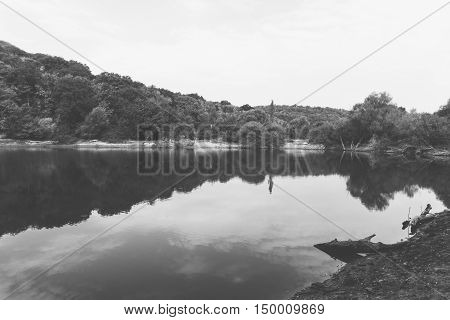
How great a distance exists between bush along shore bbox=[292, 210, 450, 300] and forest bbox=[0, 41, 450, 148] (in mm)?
97171

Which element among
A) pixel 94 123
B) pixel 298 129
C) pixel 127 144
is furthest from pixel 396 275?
pixel 298 129

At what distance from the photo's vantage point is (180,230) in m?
22.2

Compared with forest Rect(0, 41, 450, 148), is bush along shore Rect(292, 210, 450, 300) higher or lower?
lower

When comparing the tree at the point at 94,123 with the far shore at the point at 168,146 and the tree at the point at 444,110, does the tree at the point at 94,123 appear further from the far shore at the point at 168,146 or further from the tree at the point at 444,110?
the tree at the point at 444,110

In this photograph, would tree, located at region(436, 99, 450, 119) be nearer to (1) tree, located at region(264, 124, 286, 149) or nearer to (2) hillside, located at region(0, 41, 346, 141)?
(1) tree, located at region(264, 124, 286, 149)

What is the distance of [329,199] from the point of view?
34.2 metres

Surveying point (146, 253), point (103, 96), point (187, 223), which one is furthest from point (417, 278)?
point (103, 96)

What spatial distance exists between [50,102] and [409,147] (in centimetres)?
13261

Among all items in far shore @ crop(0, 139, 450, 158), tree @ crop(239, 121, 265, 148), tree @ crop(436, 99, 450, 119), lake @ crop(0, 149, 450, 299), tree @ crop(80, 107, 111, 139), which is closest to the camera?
lake @ crop(0, 149, 450, 299)

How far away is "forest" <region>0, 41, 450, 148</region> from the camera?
369 ft

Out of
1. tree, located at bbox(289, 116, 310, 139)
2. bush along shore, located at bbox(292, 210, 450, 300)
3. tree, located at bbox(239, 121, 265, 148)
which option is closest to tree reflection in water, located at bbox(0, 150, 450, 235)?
bush along shore, located at bbox(292, 210, 450, 300)

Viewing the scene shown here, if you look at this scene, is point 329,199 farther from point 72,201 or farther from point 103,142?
point 103,142

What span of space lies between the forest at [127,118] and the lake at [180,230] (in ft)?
244

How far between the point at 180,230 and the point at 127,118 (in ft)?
392
